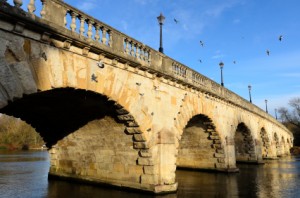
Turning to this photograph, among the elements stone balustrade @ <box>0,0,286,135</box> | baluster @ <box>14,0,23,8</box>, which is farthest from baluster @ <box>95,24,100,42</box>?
baluster @ <box>14,0,23,8</box>

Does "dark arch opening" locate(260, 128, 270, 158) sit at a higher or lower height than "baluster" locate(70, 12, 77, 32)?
lower

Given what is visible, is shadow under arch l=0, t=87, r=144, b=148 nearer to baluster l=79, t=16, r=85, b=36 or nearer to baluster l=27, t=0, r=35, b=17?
baluster l=79, t=16, r=85, b=36

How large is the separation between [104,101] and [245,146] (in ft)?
68.2

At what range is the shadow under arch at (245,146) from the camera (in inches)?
1037

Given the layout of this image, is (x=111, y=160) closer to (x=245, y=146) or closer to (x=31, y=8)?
(x=31, y=8)

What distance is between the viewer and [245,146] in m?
27.3

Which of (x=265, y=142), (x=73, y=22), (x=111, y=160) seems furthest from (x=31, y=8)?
(x=265, y=142)

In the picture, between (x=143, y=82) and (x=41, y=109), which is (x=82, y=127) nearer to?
(x=41, y=109)

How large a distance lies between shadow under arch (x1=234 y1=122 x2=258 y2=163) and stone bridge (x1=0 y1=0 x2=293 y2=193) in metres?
7.51

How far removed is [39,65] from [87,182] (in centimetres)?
874

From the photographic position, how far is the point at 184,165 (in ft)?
67.7

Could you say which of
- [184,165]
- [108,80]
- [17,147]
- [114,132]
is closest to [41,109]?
[114,132]

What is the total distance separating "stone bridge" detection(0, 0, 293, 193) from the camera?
693 centimetres

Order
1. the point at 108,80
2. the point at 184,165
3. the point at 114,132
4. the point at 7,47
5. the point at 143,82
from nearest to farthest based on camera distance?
the point at 7,47 < the point at 108,80 < the point at 143,82 < the point at 114,132 < the point at 184,165
